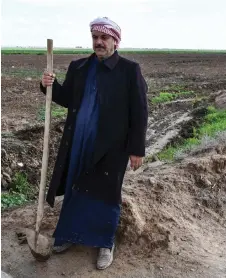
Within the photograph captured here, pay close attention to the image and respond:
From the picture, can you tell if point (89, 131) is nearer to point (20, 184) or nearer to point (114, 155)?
point (114, 155)

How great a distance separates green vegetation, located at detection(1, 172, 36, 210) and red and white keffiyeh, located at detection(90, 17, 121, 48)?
2.38 meters

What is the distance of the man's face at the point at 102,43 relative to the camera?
10.8 ft

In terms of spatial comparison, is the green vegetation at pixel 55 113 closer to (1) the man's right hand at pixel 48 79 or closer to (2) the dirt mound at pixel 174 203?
(2) the dirt mound at pixel 174 203

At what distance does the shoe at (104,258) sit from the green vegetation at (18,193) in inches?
58.7

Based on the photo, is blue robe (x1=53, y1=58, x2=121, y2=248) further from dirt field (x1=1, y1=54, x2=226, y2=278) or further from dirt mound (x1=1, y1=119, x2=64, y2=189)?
dirt mound (x1=1, y1=119, x2=64, y2=189)

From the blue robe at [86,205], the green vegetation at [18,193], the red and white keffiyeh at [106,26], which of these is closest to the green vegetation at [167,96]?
the green vegetation at [18,193]

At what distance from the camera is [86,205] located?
3.54 m

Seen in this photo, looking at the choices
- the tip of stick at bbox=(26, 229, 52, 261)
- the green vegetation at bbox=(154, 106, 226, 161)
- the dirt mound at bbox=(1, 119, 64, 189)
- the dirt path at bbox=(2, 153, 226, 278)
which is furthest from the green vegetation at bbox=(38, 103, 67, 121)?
the tip of stick at bbox=(26, 229, 52, 261)

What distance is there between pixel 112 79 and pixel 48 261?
1.64 meters

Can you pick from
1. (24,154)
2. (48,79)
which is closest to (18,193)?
(24,154)

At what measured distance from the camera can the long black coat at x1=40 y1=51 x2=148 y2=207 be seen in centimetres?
337

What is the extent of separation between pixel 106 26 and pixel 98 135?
0.83 metres

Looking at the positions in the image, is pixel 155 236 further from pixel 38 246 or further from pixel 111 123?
pixel 111 123

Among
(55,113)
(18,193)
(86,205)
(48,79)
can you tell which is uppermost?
(48,79)
